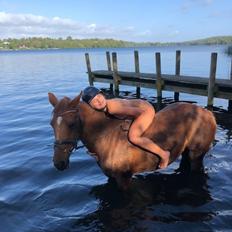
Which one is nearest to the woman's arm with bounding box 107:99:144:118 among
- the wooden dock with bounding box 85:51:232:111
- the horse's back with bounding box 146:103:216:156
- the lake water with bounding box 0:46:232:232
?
the horse's back with bounding box 146:103:216:156

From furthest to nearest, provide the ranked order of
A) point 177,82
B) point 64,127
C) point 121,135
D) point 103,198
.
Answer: point 177,82 < point 103,198 < point 121,135 < point 64,127

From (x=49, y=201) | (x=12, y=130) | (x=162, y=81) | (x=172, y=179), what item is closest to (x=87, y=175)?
(x=49, y=201)

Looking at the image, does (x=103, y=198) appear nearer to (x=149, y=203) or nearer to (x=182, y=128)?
(x=149, y=203)

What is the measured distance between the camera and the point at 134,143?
5793 mm

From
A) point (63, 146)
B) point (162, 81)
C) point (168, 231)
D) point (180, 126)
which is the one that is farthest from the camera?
point (162, 81)

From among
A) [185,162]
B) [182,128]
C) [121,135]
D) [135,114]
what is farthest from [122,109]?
[185,162]

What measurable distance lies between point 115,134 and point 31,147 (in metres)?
6.26

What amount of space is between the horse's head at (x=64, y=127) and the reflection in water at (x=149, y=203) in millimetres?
1421

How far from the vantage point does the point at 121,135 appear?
5.93m

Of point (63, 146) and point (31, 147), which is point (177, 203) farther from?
point (31, 147)

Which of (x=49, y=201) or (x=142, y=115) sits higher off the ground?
(x=142, y=115)

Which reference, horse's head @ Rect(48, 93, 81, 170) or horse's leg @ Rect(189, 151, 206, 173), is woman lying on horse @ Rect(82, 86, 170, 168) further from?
horse's leg @ Rect(189, 151, 206, 173)

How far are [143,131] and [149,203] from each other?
60.9 inches

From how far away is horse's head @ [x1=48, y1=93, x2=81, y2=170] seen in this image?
5301 millimetres
